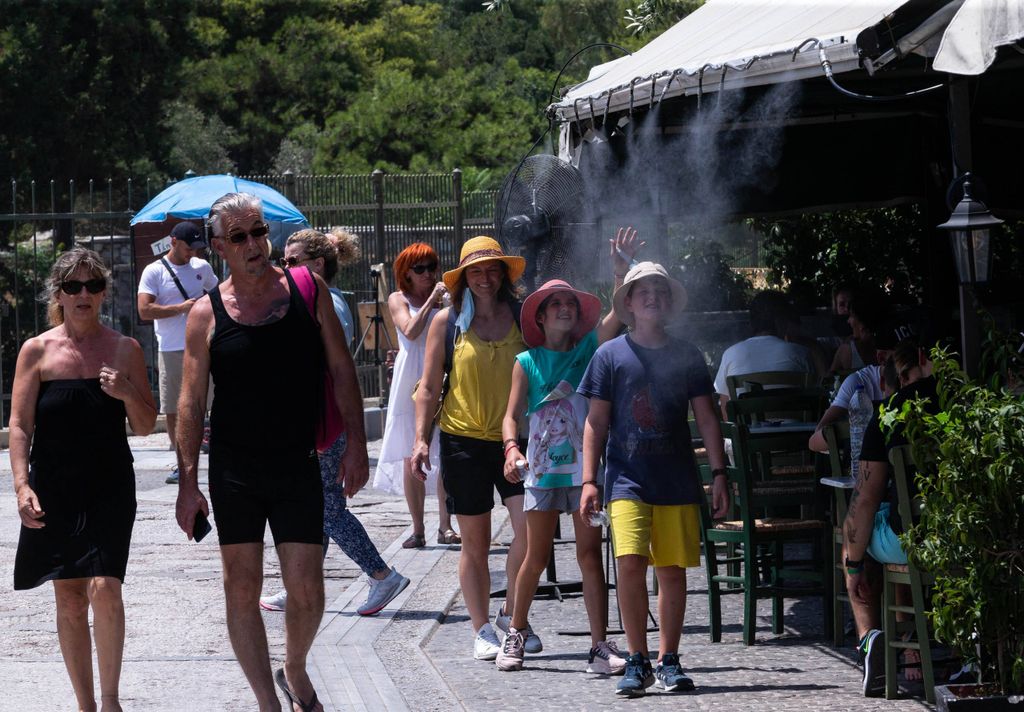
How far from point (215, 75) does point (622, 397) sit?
40.5 m

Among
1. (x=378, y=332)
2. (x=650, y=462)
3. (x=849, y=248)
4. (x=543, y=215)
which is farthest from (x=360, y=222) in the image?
(x=650, y=462)

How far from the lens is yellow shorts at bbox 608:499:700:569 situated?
235 inches

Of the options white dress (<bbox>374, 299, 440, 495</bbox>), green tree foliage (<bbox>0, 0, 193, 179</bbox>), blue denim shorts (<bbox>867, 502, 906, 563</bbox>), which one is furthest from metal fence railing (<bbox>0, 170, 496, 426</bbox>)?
green tree foliage (<bbox>0, 0, 193, 179</bbox>)

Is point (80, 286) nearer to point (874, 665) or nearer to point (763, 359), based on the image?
point (874, 665)

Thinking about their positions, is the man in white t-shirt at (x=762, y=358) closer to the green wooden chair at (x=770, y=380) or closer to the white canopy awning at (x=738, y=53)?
the green wooden chair at (x=770, y=380)

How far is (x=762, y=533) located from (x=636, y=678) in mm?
1145

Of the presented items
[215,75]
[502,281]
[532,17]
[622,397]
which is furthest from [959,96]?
[532,17]

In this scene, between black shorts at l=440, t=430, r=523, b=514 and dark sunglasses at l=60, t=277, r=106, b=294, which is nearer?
dark sunglasses at l=60, t=277, r=106, b=294

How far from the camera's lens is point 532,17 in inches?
2061

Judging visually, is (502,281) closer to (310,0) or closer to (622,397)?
(622,397)

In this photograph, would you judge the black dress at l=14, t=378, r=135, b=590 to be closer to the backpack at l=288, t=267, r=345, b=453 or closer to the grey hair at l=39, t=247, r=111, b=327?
the grey hair at l=39, t=247, r=111, b=327

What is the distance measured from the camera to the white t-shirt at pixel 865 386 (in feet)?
21.1

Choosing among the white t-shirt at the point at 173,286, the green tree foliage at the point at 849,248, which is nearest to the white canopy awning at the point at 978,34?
the white t-shirt at the point at 173,286

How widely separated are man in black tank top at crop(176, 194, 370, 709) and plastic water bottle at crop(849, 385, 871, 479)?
84.3 inches
